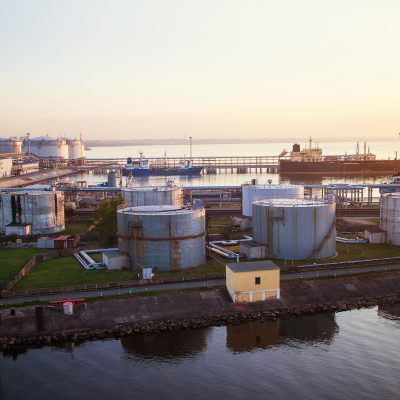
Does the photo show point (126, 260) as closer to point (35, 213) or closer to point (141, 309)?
point (141, 309)

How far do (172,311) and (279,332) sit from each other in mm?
5231

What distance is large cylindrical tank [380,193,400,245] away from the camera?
131 ft

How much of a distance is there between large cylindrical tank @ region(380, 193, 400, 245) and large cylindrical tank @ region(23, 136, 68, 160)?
427 ft

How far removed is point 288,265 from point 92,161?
146450 mm

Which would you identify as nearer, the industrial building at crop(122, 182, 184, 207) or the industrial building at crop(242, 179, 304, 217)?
the industrial building at crop(122, 182, 184, 207)

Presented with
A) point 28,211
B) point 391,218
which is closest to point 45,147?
point 28,211

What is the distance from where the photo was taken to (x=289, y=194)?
4922 cm

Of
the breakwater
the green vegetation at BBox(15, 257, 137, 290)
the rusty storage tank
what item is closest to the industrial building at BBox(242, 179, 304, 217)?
the rusty storage tank

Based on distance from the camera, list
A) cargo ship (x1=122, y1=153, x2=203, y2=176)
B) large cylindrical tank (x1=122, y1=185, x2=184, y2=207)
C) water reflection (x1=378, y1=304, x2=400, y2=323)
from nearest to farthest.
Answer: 1. water reflection (x1=378, y1=304, x2=400, y2=323)
2. large cylindrical tank (x1=122, y1=185, x2=184, y2=207)
3. cargo ship (x1=122, y1=153, x2=203, y2=176)

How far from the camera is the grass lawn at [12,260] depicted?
105 feet

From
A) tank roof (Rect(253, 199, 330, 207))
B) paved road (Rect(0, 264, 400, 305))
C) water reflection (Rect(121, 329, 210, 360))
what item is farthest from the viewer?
tank roof (Rect(253, 199, 330, 207))

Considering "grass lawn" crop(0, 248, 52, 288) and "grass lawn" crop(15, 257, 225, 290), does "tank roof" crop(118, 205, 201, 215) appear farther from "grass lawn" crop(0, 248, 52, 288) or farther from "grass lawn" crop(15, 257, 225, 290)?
"grass lawn" crop(0, 248, 52, 288)

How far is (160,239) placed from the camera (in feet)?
108

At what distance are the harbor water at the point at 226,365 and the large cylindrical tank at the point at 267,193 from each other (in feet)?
74.1
